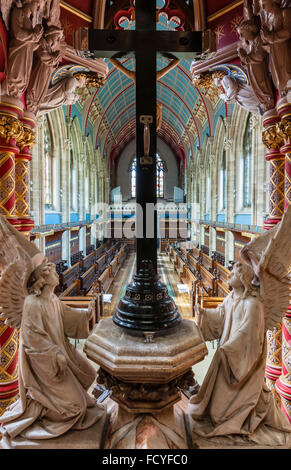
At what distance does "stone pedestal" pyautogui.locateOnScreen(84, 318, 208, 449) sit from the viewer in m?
1.38

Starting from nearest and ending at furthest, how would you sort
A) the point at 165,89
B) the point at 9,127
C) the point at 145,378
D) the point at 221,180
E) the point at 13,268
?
the point at 145,378 → the point at 13,268 → the point at 9,127 → the point at 221,180 → the point at 165,89

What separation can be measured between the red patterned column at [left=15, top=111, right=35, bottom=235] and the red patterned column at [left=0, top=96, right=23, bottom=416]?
0.69 ft

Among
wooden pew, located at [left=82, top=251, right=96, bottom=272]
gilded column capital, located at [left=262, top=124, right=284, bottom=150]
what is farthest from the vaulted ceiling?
wooden pew, located at [left=82, top=251, right=96, bottom=272]

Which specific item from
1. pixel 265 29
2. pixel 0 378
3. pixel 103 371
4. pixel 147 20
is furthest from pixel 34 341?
pixel 265 29

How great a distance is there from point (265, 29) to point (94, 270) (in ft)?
31.5

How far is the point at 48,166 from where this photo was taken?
32.7 ft

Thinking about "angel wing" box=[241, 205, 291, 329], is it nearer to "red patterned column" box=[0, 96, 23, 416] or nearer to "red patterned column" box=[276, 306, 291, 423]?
"red patterned column" box=[276, 306, 291, 423]

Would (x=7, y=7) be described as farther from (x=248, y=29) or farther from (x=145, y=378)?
(x=145, y=378)

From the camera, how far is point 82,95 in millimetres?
11562

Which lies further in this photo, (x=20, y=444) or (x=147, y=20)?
(x=147, y=20)

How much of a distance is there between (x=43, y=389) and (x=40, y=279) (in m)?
0.58

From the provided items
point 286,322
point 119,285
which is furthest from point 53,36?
point 119,285

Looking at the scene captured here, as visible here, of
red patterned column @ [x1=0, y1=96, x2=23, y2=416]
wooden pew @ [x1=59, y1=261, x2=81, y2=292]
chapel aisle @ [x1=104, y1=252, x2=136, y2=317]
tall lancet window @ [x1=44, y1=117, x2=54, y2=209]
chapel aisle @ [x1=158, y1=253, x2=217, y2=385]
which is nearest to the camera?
red patterned column @ [x1=0, y1=96, x2=23, y2=416]

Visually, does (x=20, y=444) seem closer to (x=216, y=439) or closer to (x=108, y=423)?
(x=108, y=423)
